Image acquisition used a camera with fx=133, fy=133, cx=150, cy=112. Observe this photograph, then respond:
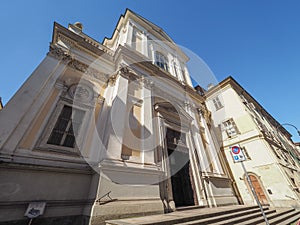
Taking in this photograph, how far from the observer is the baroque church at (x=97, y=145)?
3.68 metres

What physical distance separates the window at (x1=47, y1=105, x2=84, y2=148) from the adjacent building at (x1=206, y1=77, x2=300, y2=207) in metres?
8.49

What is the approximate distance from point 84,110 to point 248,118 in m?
14.2

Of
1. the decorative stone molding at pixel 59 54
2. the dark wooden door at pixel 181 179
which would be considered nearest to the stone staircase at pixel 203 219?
the dark wooden door at pixel 181 179

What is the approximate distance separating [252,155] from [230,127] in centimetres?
332

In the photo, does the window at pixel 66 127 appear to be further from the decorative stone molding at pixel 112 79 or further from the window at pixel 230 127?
the window at pixel 230 127

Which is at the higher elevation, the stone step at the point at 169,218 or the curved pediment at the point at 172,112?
the curved pediment at the point at 172,112

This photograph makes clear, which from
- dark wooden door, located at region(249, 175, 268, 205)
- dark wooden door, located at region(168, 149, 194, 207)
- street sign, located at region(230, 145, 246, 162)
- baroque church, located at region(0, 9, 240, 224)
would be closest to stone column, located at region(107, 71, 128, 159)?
baroque church, located at region(0, 9, 240, 224)

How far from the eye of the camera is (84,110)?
238 inches

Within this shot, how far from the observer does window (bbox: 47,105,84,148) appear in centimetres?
491

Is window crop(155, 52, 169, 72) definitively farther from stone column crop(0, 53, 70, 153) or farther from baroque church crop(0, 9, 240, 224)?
stone column crop(0, 53, 70, 153)

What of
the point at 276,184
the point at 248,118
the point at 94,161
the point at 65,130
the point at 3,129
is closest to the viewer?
the point at 3,129

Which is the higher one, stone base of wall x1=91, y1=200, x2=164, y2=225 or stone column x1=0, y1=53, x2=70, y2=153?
stone column x1=0, y1=53, x2=70, y2=153

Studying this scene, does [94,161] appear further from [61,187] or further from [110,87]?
[110,87]

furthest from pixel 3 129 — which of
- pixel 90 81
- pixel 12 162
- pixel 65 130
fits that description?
pixel 90 81
